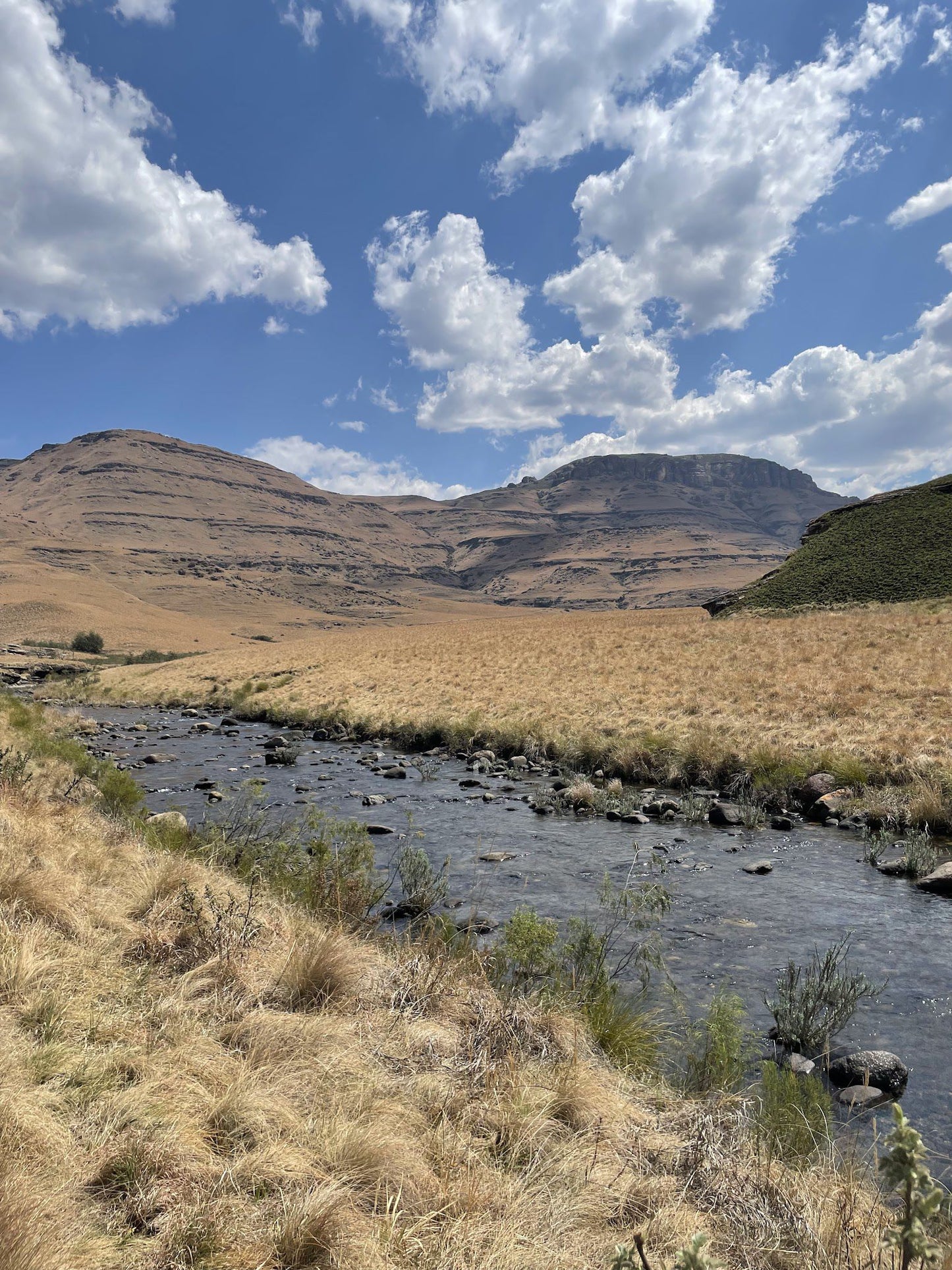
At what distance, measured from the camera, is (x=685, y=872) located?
33.4 ft

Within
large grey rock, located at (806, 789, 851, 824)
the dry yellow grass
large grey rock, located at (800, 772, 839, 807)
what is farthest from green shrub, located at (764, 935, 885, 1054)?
the dry yellow grass

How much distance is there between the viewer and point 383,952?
6230 mm

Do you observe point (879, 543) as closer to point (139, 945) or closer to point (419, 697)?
point (419, 697)

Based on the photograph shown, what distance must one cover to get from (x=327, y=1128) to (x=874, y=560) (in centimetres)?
6678

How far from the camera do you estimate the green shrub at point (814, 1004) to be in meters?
5.74

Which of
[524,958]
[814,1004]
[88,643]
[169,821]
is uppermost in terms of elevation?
[88,643]

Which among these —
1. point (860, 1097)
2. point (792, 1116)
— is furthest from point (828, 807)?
point (792, 1116)

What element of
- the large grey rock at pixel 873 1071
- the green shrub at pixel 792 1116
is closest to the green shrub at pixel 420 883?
the green shrub at pixel 792 1116

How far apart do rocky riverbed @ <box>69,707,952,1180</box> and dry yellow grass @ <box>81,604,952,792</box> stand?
270 centimetres

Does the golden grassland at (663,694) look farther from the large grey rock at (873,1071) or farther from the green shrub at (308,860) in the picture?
the green shrub at (308,860)

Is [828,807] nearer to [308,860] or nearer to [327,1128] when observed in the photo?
[308,860]

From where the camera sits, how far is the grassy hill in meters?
52.8

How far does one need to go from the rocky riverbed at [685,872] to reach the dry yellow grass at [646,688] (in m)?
2.70

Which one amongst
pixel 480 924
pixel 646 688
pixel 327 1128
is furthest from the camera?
pixel 646 688
